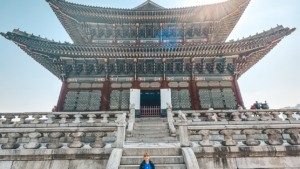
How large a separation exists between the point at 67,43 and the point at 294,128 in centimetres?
1477

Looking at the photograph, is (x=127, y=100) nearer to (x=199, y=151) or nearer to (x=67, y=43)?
(x=67, y=43)

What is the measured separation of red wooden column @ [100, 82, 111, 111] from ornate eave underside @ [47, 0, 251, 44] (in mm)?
6613

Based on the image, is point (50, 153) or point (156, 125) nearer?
point (50, 153)

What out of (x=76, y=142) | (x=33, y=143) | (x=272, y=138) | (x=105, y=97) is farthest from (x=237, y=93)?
(x=33, y=143)

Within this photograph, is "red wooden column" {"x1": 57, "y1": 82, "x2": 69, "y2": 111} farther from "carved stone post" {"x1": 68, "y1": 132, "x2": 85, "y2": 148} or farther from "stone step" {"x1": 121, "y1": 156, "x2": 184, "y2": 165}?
"stone step" {"x1": 121, "y1": 156, "x2": 184, "y2": 165}

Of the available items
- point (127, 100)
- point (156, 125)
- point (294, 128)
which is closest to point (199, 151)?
point (294, 128)

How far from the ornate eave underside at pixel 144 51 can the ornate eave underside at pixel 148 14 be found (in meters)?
4.36

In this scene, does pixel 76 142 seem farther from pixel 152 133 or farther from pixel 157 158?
pixel 152 133

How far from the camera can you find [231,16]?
48.3 feet

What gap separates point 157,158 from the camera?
471 centimetres

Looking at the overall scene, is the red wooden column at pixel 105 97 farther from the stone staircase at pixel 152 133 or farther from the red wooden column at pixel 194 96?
the red wooden column at pixel 194 96

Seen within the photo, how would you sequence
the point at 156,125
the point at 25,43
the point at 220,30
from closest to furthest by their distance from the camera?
the point at 156,125 → the point at 25,43 → the point at 220,30

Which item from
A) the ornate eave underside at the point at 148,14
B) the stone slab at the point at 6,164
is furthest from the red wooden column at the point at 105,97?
the stone slab at the point at 6,164

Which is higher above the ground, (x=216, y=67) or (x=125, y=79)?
(x=216, y=67)
